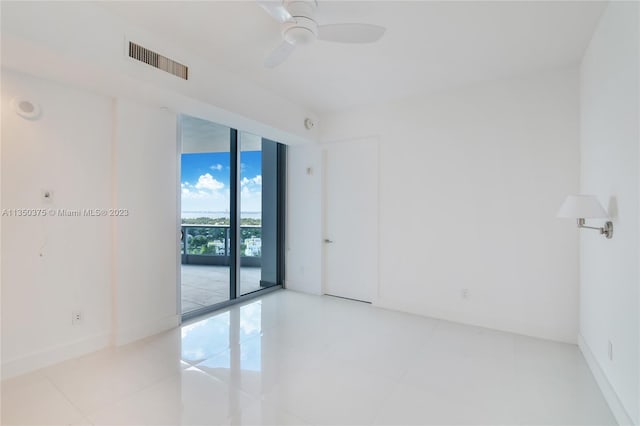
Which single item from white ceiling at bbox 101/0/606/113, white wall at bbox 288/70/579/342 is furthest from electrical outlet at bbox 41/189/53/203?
white wall at bbox 288/70/579/342

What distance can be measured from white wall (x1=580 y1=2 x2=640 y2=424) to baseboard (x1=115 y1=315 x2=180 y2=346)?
3787 mm

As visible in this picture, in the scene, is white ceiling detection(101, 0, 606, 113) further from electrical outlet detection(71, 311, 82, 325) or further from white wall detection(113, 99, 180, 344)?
electrical outlet detection(71, 311, 82, 325)

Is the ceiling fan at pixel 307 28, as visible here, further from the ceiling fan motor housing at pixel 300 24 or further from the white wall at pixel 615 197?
the white wall at pixel 615 197

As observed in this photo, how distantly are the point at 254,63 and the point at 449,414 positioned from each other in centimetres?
333

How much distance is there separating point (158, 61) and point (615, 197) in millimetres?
3581

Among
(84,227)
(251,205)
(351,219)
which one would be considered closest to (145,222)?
(84,227)

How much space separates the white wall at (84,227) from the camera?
93.6 inches

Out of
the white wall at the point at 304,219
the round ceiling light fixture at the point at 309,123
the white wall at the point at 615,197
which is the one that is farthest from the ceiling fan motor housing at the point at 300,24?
the white wall at the point at 304,219

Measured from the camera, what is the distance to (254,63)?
119 inches

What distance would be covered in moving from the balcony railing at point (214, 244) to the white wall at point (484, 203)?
7.52 ft

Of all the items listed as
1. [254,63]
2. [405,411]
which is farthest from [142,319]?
[254,63]

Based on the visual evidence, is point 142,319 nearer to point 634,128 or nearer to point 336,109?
point 336,109

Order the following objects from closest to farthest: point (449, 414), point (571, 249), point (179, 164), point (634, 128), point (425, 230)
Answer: point (634, 128), point (449, 414), point (571, 249), point (179, 164), point (425, 230)

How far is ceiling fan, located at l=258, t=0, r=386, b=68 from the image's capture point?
194 cm
